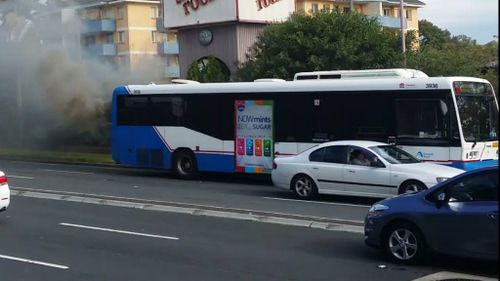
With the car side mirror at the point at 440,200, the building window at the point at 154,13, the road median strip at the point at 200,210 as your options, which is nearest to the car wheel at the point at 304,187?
the road median strip at the point at 200,210

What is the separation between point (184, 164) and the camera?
23.8 m

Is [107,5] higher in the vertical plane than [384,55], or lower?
higher

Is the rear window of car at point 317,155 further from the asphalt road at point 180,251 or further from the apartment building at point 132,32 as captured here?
the apartment building at point 132,32

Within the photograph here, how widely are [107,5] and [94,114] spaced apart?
1957 cm

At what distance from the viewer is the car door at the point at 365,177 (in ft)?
53.1

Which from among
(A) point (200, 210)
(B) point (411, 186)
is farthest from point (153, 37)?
(B) point (411, 186)

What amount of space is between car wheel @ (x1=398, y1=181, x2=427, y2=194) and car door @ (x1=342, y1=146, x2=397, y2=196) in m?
0.22

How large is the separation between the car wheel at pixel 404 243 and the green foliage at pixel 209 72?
2341cm

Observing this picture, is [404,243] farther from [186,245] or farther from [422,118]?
[422,118]

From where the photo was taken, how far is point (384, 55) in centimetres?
2870

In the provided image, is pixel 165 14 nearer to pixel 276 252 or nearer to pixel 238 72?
pixel 238 72

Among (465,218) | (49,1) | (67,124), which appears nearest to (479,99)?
(465,218)

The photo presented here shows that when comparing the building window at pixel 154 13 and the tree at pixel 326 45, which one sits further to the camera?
the building window at pixel 154 13

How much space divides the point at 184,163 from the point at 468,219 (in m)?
15.2
